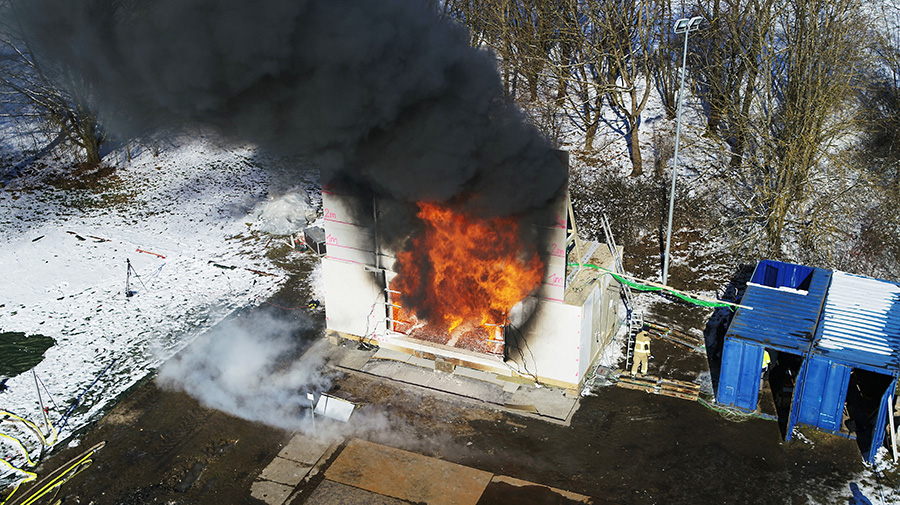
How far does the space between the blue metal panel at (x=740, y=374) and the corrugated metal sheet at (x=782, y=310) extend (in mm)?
204

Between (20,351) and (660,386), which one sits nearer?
(660,386)

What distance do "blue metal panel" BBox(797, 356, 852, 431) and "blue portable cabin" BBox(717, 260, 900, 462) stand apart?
1cm

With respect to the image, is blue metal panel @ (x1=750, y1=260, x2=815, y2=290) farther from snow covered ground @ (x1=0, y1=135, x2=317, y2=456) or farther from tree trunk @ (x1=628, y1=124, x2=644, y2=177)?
snow covered ground @ (x1=0, y1=135, x2=317, y2=456)

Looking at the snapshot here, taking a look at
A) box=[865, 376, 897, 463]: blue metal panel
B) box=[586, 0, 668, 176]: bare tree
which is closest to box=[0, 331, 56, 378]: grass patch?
box=[586, 0, 668, 176]: bare tree

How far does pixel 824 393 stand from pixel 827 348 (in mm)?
757

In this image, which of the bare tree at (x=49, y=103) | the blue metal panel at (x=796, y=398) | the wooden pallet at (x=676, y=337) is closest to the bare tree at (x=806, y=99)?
the wooden pallet at (x=676, y=337)

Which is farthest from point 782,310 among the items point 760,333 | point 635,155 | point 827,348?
point 635,155

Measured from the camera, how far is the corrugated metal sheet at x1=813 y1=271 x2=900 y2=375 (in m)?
11.3

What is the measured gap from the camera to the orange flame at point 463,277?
487 inches

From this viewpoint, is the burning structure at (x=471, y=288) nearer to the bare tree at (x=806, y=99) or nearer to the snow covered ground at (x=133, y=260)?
the snow covered ground at (x=133, y=260)

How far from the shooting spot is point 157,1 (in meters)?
8.46

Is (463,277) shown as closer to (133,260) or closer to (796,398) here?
(796,398)

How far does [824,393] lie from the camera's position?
37.7 ft

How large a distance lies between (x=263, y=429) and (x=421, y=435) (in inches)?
114
